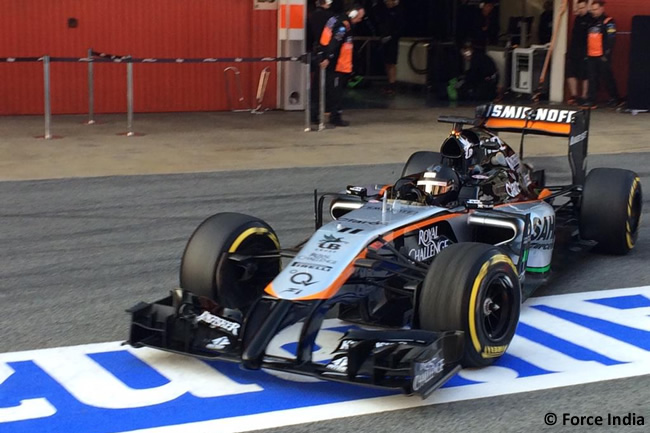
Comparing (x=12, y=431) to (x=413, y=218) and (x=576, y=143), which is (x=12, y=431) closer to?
(x=413, y=218)

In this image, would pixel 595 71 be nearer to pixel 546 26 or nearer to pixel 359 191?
pixel 546 26

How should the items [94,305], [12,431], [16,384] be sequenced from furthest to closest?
[94,305] → [16,384] → [12,431]

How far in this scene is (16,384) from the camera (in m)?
5.47

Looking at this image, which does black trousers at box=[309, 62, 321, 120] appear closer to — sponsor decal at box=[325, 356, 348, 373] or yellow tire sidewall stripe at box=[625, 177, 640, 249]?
yellow tire sidewall stripe at box=[625, 177, 640, 249]

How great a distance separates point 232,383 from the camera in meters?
5.44

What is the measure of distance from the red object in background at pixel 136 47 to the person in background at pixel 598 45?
5.25 m

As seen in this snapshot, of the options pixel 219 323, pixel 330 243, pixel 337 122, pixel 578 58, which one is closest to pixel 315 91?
pixel 337 122

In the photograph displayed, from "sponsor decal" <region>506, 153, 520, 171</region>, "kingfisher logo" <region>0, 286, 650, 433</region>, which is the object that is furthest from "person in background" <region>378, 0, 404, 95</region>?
"kingfisher logo" <region>0, 286, 650, 433</region>

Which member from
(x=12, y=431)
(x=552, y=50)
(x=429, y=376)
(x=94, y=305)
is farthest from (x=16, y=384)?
(x=552, y=50)

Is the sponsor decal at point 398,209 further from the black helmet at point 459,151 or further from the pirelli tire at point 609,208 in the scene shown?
the pirelli tire at point 609,208

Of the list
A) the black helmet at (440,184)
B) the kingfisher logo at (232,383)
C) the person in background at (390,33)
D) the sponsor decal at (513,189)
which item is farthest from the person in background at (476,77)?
the kingfisher logo at (232,383)

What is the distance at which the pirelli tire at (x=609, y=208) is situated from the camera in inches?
313

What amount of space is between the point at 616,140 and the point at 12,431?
11.8 m

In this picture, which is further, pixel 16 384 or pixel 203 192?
pixel 203 192
